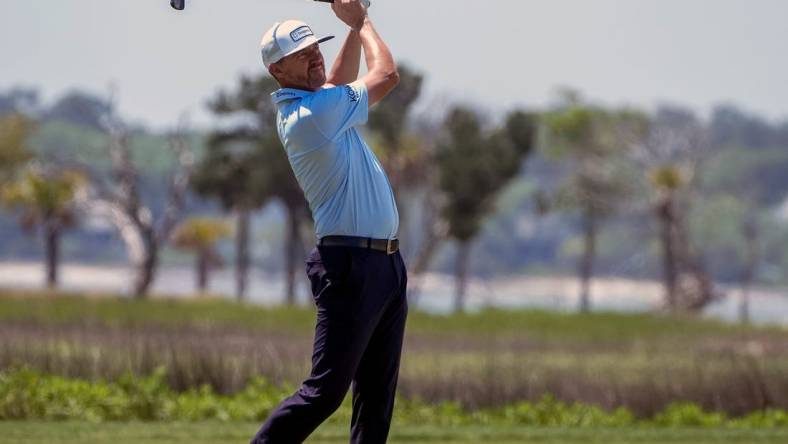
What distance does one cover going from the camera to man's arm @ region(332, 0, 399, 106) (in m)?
8.52

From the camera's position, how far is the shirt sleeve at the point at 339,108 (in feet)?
27.5

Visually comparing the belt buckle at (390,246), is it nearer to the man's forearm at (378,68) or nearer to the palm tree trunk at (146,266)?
the man's forearm at (378,68)

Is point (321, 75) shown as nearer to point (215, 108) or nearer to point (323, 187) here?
point (323, 187)

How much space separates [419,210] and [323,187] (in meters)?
177

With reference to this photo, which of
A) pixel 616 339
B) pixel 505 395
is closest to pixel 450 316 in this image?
pixel 616 339

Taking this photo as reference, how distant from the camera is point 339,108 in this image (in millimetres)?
8398

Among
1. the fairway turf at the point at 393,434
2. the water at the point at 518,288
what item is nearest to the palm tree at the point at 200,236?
the water at the point at 518,288

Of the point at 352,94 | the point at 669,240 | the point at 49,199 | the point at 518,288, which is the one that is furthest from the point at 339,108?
the point at 518,288

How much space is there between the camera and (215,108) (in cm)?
8062

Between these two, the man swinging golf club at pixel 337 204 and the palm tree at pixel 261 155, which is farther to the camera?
the palm tree at pixel 261 155

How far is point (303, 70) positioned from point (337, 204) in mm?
621

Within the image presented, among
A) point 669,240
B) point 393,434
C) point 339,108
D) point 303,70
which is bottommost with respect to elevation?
point 669,240

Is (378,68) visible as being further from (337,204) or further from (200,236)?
(200,236)

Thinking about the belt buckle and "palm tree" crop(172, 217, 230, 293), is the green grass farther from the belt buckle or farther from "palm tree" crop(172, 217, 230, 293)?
"palm tree" crop(172, 217, 230, 293)
